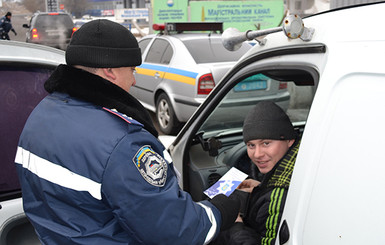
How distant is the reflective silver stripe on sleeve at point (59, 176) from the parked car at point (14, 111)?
23.8 inches

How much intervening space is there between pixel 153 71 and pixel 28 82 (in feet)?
16.4

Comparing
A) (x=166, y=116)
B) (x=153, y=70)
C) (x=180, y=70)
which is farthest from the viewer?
(x=153, y=70)

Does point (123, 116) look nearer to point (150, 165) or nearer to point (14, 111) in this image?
point (150, 165)

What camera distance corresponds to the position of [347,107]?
1.16m

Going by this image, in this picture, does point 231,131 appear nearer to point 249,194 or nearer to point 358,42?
point 249,194

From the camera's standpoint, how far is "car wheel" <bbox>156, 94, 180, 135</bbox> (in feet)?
21.4

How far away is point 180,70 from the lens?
6.36 meters

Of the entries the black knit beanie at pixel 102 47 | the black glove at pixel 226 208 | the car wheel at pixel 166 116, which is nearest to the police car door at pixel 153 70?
the car wheel at pixel 166 116

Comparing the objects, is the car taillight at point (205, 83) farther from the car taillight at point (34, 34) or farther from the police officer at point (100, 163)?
the car taillight at point (34, 34)

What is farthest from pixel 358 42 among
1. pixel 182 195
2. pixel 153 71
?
pixel 153 71

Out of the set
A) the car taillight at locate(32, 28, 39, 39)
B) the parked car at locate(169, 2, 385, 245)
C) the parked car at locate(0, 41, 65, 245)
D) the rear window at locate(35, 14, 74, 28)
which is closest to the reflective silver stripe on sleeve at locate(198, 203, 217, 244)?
the parked car at locate(169, 2, 385, 245)

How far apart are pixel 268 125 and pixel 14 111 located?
4.18ft

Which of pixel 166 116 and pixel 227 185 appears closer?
pixel 227 185

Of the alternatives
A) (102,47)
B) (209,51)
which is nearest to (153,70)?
(209,51)
